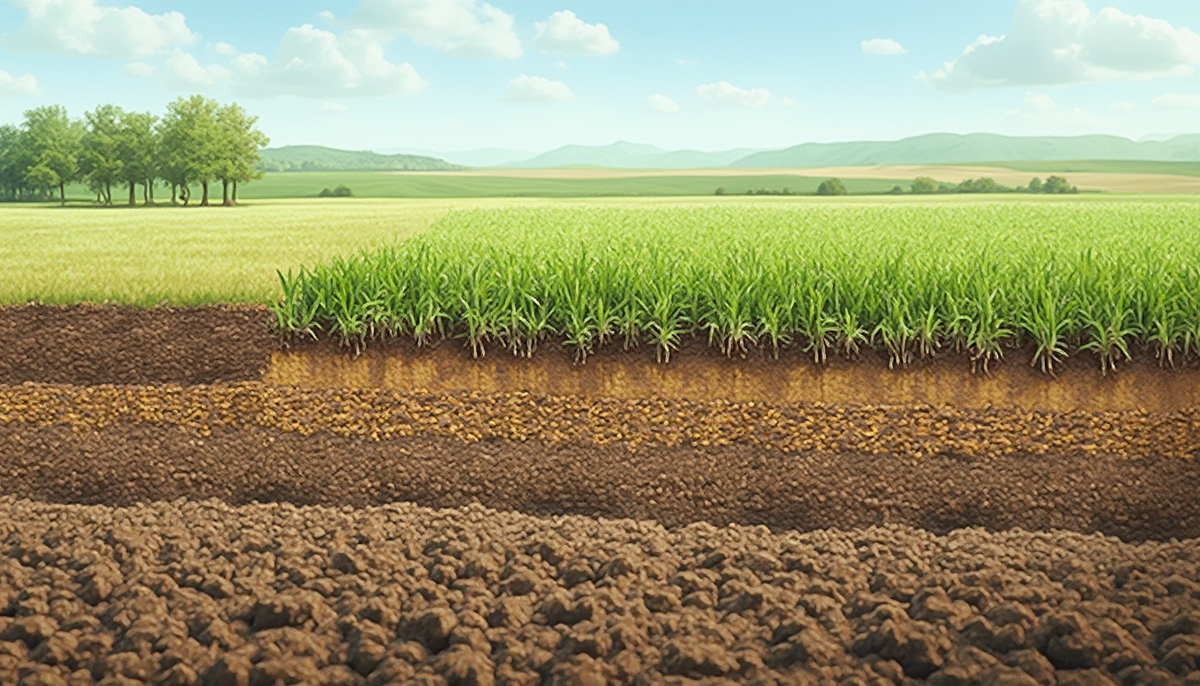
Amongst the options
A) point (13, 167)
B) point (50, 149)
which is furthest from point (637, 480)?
point (13, 167)

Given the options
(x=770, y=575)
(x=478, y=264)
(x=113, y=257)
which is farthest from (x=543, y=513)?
(x=113, y=257)

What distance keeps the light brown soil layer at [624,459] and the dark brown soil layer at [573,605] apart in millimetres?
1429

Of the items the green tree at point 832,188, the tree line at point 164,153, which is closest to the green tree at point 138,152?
the tree line at point 164,153

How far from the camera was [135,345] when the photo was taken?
1005 cm

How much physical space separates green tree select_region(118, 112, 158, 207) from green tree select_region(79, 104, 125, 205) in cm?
35

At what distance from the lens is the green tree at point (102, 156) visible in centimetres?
5959

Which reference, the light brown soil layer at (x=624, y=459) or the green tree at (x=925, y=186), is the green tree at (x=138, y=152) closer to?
the green tree at (x=925, y=186)

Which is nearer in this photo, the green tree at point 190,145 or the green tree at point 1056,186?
the green tree at point 190,145

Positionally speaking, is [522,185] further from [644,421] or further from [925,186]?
[644,421]

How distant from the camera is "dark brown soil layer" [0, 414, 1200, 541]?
539 cm

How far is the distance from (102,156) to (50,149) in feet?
40.2

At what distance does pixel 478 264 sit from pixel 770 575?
20.8 ft

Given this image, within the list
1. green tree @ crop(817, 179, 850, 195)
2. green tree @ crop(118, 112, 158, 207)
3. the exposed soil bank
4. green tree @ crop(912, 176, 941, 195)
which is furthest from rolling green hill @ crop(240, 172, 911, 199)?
the exposed soil bank

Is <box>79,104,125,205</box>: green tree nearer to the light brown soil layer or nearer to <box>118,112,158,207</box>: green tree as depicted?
<box>118,112,158,207</box>: green tree
